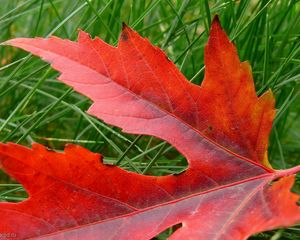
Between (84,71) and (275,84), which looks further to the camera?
(275,84)

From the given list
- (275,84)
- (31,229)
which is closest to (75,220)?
(31,229)

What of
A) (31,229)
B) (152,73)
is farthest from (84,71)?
(31,229)

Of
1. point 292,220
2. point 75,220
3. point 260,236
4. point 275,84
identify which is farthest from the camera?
point 275,84

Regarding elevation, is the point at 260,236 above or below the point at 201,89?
below

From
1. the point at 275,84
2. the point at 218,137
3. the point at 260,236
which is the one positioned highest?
the point at 275,84

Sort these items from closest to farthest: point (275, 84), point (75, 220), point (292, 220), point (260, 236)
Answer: point (292, 220), point (75, 220), point (260, 236), point (275, 84)

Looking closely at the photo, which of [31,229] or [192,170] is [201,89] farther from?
[31,229]
